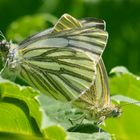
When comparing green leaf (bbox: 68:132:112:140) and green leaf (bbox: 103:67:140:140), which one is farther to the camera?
green leaf (bbox: 103:67:140:140)

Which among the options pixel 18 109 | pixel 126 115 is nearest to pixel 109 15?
pixel 126 115

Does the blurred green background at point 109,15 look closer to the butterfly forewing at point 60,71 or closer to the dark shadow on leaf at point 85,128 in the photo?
the butterfly forewing at point 60,71

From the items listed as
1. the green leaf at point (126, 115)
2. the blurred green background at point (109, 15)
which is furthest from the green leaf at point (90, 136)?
the blurred green background at point (109, 15)

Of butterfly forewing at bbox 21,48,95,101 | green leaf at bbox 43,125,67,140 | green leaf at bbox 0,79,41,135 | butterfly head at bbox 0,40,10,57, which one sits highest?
butterfly head at bbox 0,40,10,57

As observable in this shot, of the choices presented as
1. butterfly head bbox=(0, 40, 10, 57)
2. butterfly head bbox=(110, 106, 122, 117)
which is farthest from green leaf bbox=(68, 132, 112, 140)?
butterfly head bbox=(0, 40, 10, 57)

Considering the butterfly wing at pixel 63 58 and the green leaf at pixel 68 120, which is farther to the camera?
the butterfly wing at pixel 63 58

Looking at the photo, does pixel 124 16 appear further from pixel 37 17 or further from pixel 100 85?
pixel 100 85

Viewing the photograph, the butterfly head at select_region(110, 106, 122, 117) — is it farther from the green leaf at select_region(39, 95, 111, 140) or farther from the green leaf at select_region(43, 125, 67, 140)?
the green leaf at select_region(43, 125, 67, 140)
